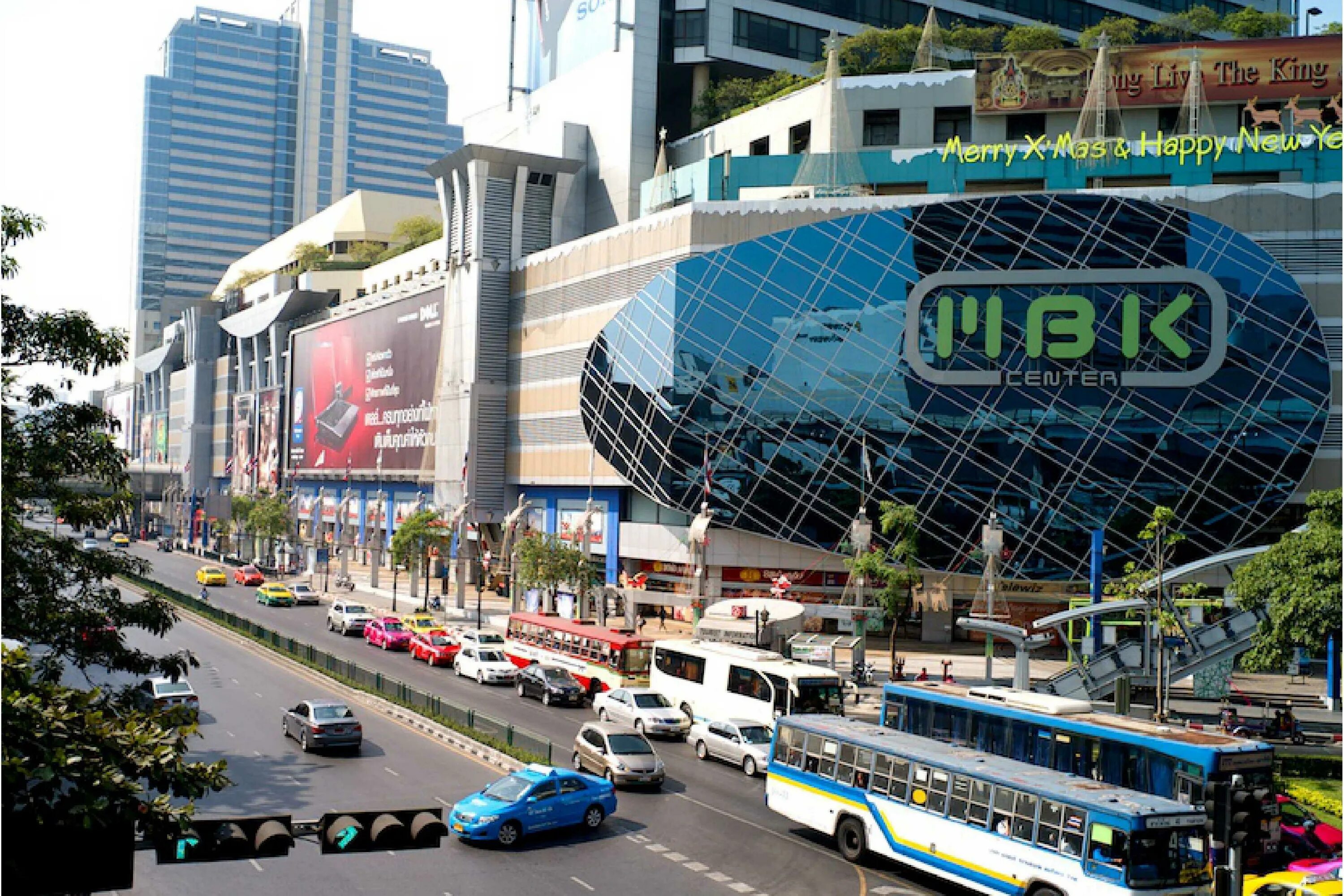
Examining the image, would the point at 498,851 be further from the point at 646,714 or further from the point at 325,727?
the point at 646,714

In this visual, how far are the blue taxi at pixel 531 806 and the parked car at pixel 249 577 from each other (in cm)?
7253

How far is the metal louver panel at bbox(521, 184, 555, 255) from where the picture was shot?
88.9 m

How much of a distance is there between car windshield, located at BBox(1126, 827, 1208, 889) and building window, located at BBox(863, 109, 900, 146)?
62614 mm

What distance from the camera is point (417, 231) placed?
124 meters

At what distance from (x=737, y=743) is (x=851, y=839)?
29.2 feet

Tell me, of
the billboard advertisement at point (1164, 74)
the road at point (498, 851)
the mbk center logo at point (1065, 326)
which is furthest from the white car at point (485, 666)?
the billboard advertisement at point (1164, 74)

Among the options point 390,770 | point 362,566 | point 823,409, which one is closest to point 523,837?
point 390,770

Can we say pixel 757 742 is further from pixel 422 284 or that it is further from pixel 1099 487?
pixel 422 284

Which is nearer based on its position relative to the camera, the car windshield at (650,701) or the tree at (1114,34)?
the car windshield at (650,701)

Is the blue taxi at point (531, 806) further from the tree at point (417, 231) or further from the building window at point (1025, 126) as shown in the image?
the tree at point (417, 231)

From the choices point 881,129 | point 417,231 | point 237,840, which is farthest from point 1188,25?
point 237,840

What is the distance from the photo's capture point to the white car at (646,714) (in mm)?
38125

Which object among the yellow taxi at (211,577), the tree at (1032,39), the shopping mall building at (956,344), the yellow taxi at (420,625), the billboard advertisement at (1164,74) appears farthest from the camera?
the tree at (1032,39)

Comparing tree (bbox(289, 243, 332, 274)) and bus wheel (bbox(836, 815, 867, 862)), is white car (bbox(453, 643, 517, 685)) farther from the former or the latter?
tree (bbox(289, 243, 332, 274))
